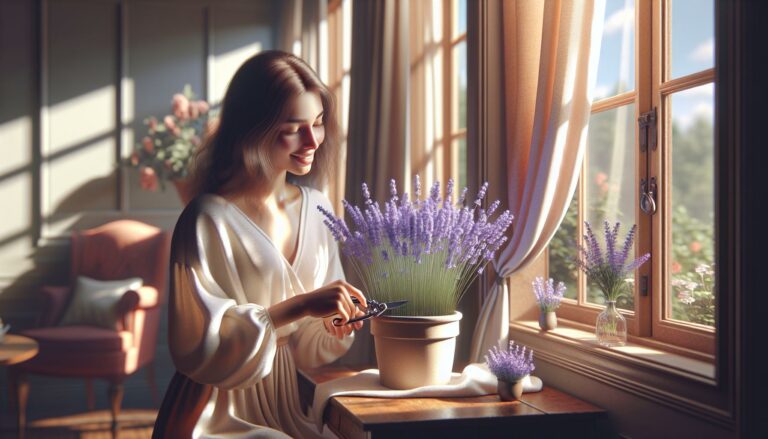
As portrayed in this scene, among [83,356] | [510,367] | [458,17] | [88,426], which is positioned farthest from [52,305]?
[510,367]

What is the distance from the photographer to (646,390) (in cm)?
168

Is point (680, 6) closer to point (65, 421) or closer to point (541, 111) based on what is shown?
point (541, 111)

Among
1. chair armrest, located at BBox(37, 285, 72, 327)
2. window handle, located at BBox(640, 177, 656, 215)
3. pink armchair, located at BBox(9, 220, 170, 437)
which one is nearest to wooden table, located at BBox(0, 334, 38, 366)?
pink armchair, located at BBox(9, 220, 170, 437)

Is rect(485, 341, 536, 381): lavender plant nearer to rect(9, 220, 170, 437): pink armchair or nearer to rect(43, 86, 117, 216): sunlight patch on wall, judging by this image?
rect(9, 220, 170, 437): pink armchair

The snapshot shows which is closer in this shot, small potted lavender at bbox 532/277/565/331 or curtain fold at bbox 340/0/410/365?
small potted lavender at bbox 532/277/565/331

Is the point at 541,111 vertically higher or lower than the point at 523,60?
lower

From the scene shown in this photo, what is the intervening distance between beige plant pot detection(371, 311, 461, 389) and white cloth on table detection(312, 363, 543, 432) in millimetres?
27

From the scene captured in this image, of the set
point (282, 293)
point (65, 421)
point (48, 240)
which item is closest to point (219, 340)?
point (282, 293)

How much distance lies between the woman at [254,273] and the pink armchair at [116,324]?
3.04 m

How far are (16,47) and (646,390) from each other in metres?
5.50

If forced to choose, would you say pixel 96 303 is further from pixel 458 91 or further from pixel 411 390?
pixel 411 390

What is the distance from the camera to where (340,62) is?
465cm

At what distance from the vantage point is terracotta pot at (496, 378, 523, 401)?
177 cm

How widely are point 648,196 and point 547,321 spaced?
450 millimetres
